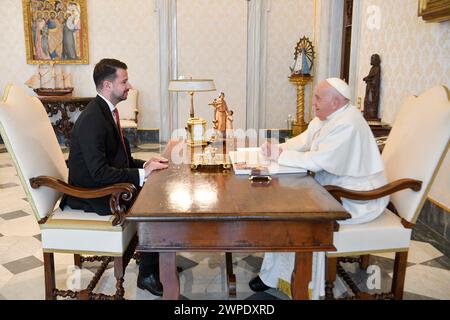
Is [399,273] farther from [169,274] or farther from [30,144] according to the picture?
[30,144]

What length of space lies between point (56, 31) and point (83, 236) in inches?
257

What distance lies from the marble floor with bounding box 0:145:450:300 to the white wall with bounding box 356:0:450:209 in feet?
1.81

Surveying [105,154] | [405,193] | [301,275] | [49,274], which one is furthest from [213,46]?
[301,275]

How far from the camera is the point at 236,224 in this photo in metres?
1.89

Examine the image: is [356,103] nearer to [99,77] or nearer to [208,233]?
[99,77]

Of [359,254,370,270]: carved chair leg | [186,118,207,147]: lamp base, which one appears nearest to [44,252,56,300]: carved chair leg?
[186,118,207,147]: lamp base

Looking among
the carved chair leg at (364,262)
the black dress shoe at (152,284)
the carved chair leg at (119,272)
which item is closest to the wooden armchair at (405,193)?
the carved chair leg at (364,262)

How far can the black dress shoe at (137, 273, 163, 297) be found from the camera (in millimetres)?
2832

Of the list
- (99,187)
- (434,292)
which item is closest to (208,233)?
(99,187)

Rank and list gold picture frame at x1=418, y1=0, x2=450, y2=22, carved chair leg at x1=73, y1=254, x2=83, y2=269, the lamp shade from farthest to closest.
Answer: gold picture frame at x1=418, y1=0, x2=450, y2=22, the lamp shade, carved chair leg at x1=73, y1=254, x2=83, y2=269

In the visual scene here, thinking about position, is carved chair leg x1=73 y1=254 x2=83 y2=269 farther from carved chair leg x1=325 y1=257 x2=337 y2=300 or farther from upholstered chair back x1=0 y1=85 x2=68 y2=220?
carved chair leg x1=325 y1=257 x2=337 y2=300

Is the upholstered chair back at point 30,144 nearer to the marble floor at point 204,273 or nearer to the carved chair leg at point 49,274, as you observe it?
the carved chair leg at point 49,274

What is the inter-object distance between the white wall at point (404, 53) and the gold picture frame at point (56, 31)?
4.87 m
